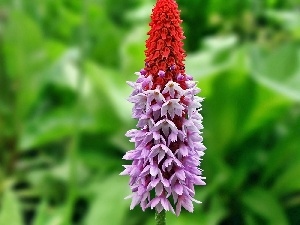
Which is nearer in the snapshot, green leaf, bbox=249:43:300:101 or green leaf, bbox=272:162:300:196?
green leaf, bbox=249:43:300:101

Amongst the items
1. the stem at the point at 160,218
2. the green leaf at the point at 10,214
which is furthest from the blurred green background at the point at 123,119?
the stem at the point at 160,218

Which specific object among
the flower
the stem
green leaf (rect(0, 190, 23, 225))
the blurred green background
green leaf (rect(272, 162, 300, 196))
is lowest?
the stem

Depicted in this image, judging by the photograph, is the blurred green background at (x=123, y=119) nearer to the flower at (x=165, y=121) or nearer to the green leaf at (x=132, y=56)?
the green leaf at (x=132, y=56)

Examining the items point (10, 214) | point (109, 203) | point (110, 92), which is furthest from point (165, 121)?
point (110, 92)

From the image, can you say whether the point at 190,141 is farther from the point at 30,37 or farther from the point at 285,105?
the point at 30,37

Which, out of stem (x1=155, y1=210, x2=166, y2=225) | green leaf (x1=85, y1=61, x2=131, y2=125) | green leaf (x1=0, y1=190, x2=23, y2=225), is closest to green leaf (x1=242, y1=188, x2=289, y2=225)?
green leaf (x1=85, y1=61, x2=131, y2=125)

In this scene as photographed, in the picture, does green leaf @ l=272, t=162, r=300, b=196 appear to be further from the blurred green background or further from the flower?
the flower

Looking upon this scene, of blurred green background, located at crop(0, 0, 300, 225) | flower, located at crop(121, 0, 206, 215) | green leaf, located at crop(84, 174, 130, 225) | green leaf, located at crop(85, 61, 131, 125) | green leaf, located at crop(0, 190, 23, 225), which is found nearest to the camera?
flower, located at crop(121, 0, 206, 215)

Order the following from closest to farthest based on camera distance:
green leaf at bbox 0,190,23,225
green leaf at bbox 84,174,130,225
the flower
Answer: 1. the flower
2. green leaf at bbox 0,190,23,225
3. green leaf at bbox 84,174,130,225
